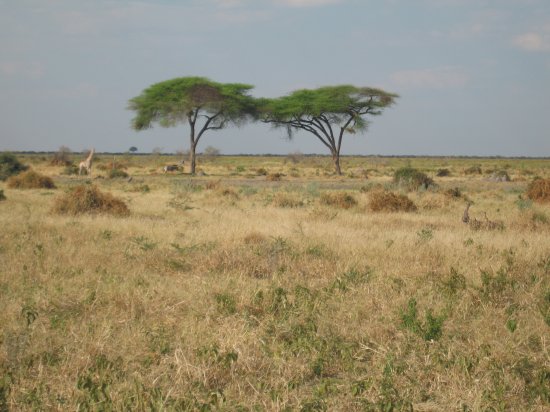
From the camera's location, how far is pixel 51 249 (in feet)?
26.2

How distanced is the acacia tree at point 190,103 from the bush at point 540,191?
84.7 ft

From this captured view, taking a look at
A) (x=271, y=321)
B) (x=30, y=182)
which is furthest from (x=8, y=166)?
(x=271, y=321)

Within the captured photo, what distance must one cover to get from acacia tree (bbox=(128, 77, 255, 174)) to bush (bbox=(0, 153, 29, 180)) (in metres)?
12.7

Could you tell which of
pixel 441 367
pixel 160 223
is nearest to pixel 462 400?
pixel 441 367

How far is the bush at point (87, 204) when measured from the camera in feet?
42.1

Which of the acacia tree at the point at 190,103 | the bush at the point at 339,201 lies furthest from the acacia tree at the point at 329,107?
the bush at the point at 339,201

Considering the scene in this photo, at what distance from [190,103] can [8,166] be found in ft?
50.2

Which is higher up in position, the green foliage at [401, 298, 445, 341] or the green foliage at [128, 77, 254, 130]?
the green foliage at [128, 77, 254, 130]

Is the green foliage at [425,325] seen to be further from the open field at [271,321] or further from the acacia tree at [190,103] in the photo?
→ the acacia tree at [190,103]

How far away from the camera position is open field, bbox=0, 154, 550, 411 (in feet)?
12.2

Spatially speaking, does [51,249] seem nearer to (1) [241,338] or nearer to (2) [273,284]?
(2) [273,284]

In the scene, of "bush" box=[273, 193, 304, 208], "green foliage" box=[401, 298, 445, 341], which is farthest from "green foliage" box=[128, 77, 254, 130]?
"green foliage" box=[401, 298, 445, 341]

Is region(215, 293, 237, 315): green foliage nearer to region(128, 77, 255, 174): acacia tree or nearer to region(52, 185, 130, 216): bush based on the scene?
region(52, 185, 130, 216): bush

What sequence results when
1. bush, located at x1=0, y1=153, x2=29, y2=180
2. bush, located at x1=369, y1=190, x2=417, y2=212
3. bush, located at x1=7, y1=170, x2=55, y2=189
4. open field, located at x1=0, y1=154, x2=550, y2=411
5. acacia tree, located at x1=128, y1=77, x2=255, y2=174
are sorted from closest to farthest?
1. open field, located at x1=0, y1=154, x2=550, y2=411
2. bush, located at x1=369, y1=190, x2=417, y2=212
3. bush, located at x1=7, y1=170, x2=55, y2=189
4. bush, located at x1=0, y1=153, x2=29, y2=180
5. acacia tree, located at x1=128, y1=77, x2=255, y2=174
